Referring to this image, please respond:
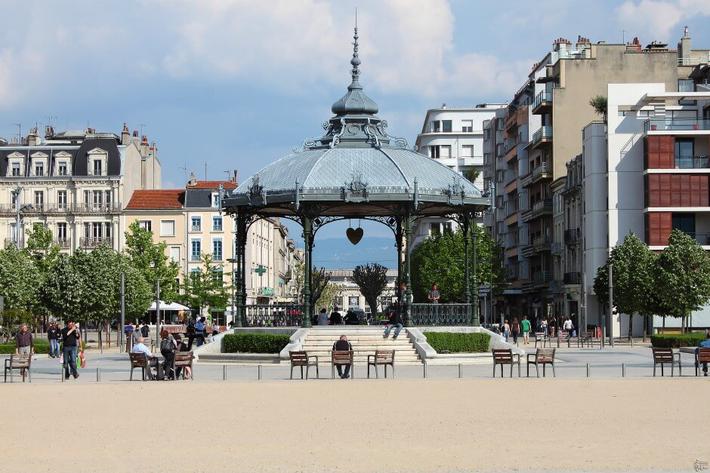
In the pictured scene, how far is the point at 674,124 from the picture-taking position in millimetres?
87125

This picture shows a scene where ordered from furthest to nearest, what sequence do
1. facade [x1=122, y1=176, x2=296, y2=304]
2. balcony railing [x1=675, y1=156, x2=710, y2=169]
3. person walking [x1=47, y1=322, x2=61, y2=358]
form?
1. facade [x1=122, y1=176, x2=296, y2=304]
2. balcony railing [x1=675, y1=156, x2=710, y2=169]
3. person walking [x1=47, y1=322, x2=61, y2=358]

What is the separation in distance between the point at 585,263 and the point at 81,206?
162 ft

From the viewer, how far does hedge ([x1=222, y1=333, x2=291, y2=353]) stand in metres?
48.6

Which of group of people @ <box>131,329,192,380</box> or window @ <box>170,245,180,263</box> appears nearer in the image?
group of people @ <box>131,329,192,380</box>

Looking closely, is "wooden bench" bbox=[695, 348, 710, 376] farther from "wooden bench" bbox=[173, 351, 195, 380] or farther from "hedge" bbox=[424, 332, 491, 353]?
"wooden bench" bbox=[173, 351, 195, 380]

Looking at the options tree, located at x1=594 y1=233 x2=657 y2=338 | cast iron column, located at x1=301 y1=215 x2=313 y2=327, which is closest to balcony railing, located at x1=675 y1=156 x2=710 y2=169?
tree, located at x1=594 y1=233 x2=657 y2=338

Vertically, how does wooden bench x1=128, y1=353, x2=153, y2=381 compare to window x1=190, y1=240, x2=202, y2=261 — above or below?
below

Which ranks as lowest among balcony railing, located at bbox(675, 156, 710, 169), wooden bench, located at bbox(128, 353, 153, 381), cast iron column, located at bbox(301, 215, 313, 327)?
wooden bench, located at bbox(128, 353, 153, 381)

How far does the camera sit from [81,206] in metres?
123

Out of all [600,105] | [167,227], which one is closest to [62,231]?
[167,227]

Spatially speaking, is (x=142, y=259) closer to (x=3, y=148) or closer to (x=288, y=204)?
(x=3, y=148)

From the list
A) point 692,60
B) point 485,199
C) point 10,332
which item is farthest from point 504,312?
point 485,199

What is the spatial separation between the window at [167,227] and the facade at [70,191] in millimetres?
3469

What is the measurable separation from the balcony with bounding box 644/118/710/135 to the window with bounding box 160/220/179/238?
50.6 meters
